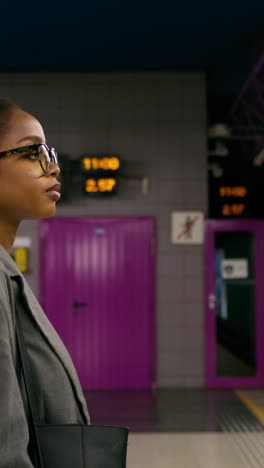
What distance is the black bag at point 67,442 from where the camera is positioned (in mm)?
818

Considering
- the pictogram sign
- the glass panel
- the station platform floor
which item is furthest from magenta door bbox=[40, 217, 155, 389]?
the glass panel

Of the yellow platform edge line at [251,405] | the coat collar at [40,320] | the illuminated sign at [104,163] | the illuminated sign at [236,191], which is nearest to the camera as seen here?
the coat collar at [40,320]

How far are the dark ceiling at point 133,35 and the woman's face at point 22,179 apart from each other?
436 cm

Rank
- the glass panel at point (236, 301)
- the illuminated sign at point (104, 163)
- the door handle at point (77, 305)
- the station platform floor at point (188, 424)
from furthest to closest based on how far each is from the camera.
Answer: the glass panel at point (236, 301)
the door handle at point (77, 305)
the illuminated sign at point (104, 163)
the station platform floor at point (188, 424)

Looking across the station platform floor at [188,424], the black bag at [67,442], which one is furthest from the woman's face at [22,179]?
the station platform floor at [188,424]

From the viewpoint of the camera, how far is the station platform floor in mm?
4043

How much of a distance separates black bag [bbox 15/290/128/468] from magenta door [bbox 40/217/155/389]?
585 centimetres

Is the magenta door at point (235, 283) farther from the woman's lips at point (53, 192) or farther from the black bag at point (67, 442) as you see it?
the black bag at point (67, 442)

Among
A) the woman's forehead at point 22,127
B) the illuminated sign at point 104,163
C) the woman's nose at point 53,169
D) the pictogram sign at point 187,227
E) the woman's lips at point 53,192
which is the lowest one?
the woman's lips at point 53,192

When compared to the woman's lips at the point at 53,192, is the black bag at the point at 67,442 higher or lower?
lower

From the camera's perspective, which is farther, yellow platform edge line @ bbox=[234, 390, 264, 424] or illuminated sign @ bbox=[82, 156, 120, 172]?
illuminated sign @ bbox=[82, 156, 120, 172]

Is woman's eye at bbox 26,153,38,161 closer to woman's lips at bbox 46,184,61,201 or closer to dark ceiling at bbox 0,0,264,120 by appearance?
woman's lips at bbox 46,184,61,201

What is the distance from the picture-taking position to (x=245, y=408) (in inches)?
221

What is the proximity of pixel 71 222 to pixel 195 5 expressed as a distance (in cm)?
279
